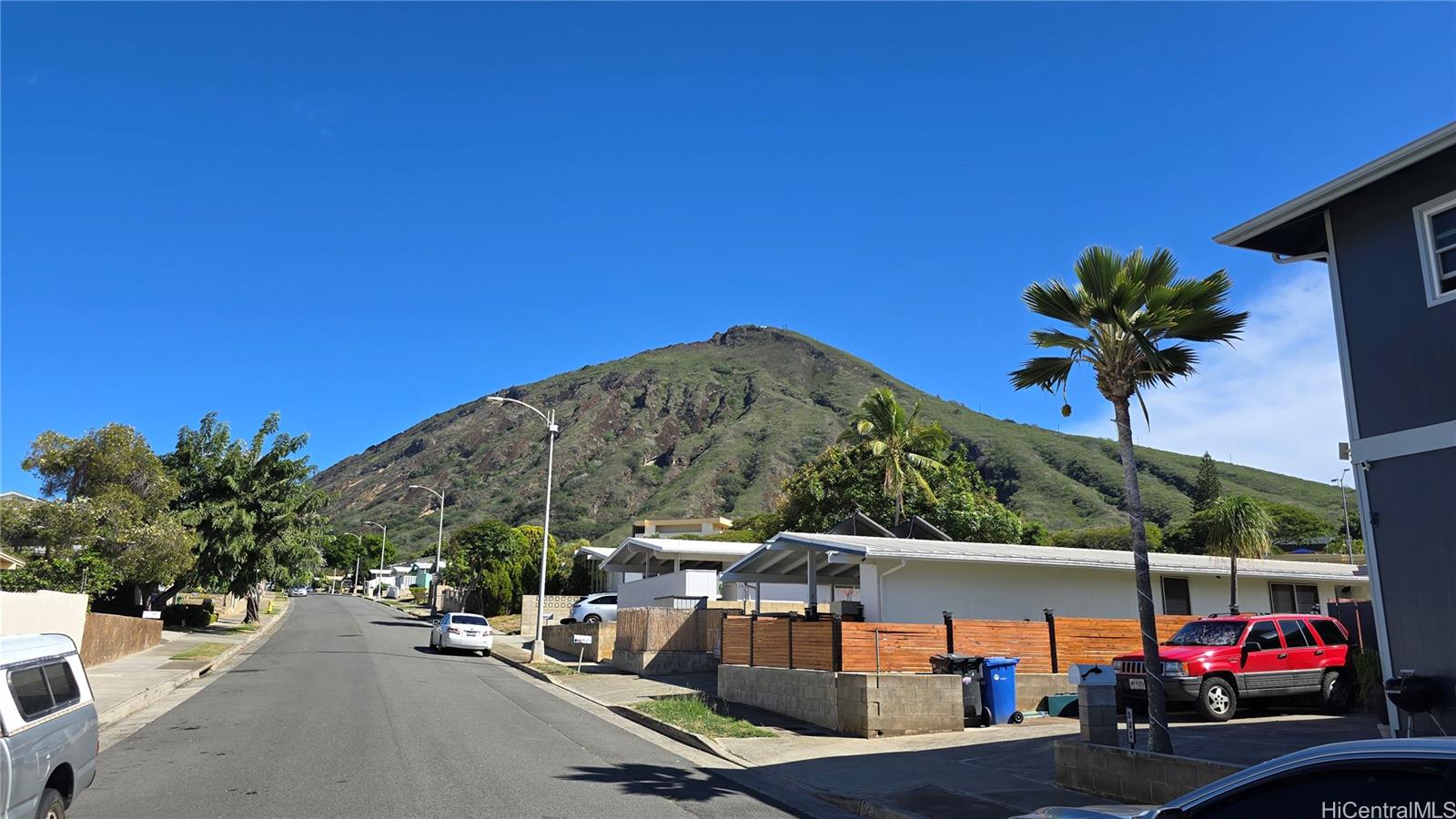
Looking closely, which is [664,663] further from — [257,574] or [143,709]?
[257,574]

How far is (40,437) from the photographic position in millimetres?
29188

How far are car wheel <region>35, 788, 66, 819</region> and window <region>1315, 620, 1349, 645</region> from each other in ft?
59.4

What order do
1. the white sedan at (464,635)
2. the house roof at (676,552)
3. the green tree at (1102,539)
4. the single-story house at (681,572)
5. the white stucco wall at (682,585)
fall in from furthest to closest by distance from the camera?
the green tree at (1102,539) < the house roof at (676,552) < the single-story house at (681,572) < the white stucco wall at (682,585) < the white sedan at (464,635)

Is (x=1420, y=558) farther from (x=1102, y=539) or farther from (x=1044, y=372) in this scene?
(x=1102, y=539)

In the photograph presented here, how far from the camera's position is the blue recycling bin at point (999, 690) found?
1596cm

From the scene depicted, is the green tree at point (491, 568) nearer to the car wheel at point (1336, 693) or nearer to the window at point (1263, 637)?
the window at point (1263, 637)

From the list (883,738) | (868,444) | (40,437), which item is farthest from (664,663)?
(40,437)

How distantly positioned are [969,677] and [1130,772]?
6.70 meters

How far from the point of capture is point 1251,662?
15.3m

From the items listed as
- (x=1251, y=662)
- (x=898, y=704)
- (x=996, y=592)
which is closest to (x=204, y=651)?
(x=898, y=704)

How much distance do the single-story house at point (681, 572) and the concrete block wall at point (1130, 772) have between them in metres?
21.7

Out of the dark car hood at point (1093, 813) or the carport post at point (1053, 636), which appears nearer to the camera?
the dark car hood at point (1093, 813)

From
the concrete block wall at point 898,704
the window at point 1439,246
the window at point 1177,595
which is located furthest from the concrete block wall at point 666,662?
the window at point 1439,246

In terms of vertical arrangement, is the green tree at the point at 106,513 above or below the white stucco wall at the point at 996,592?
above
